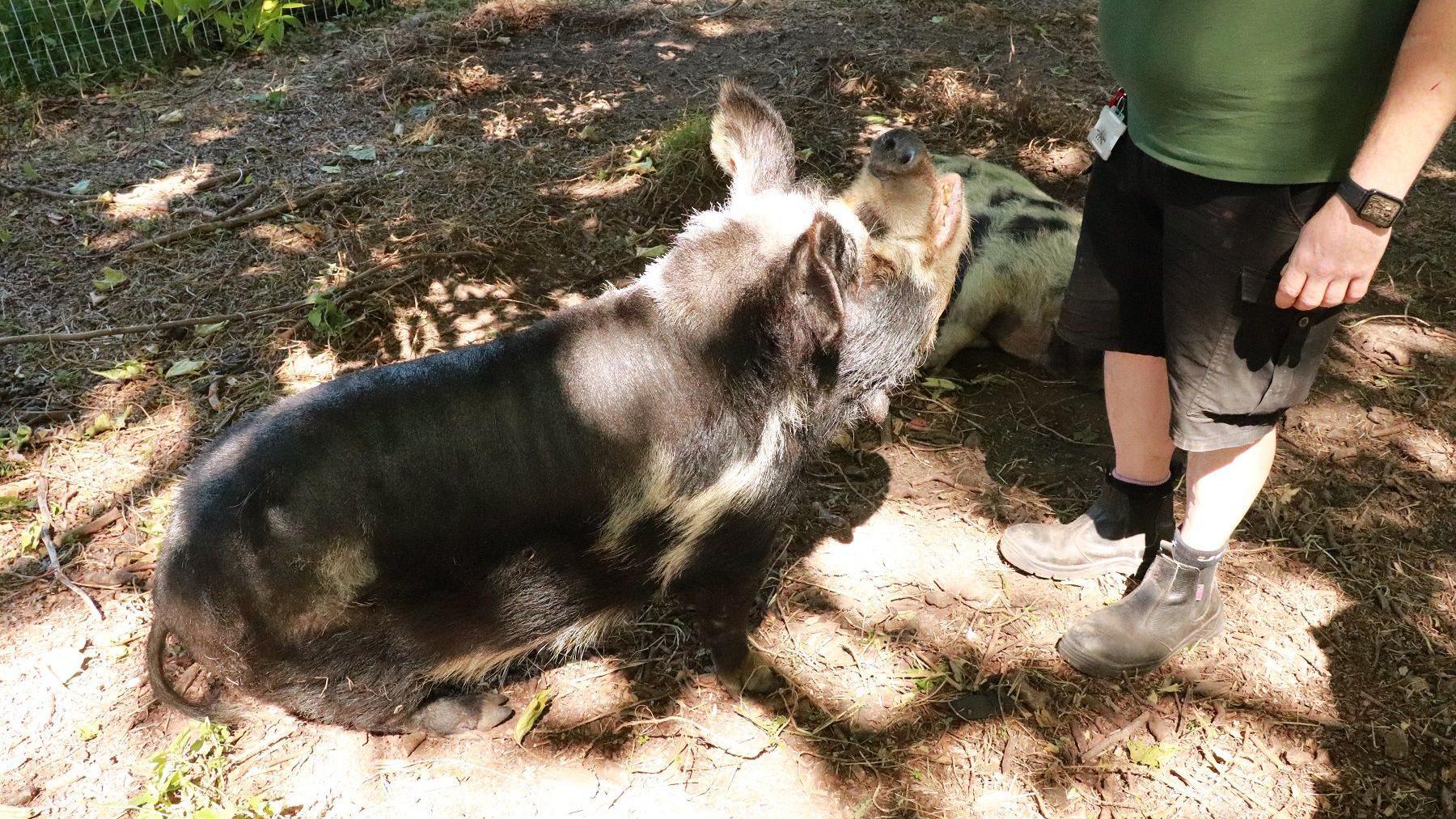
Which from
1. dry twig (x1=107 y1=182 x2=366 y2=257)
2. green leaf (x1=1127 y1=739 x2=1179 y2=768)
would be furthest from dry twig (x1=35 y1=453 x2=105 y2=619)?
green leaf (x1=1127 y1=739 x2=1179 y2=768)

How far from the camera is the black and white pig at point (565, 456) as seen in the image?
2137 millimetres

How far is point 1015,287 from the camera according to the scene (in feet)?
12.8

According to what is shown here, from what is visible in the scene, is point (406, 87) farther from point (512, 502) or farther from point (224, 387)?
point (512, 502)

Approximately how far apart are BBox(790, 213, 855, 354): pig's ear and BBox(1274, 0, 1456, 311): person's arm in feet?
2.91

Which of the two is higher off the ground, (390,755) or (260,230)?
(260,230)

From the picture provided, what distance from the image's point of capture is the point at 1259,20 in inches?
68.0

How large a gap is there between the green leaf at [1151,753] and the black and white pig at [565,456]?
3.78ft

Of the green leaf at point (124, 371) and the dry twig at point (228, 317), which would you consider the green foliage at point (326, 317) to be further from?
the green leaf at point (124, 371)

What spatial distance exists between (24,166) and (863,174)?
4.83m

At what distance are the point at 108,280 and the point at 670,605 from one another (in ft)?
9.82

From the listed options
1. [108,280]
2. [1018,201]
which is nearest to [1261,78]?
[1018,201]

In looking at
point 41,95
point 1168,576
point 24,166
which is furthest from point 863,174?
point 41,95

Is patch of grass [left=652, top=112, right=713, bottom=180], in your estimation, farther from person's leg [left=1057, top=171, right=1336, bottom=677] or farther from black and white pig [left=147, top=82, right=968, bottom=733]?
person's leg [left=1057, top=171, right=1336, bottom=677]

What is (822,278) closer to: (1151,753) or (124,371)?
(1151,753)
